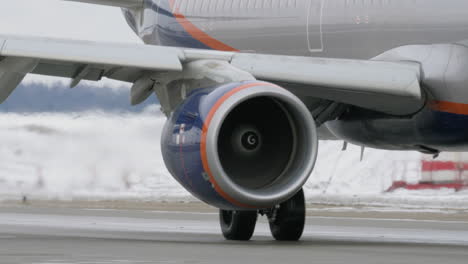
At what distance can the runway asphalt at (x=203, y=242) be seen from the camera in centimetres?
944

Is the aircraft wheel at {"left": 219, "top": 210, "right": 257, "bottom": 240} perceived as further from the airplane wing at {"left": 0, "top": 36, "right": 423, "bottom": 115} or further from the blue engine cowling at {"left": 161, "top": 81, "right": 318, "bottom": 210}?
the blue engine cowling at {"left": 161, "top": 81, "right": 318, "bottom": 210}

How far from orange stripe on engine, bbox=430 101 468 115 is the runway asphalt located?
4.54 ft

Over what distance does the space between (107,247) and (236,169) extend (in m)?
1.48

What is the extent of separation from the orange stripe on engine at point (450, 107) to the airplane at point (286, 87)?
2 cm

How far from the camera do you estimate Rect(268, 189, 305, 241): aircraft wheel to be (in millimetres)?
13438

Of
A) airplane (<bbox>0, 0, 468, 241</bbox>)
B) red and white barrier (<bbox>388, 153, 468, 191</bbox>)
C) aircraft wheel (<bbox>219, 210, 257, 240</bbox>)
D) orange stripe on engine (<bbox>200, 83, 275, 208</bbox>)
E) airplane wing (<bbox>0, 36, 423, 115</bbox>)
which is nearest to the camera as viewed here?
orange stripe on engine (<bbox>200, 83, 275, 208</bbox>)

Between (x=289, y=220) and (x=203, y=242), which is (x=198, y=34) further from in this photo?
(x=203, y=242)

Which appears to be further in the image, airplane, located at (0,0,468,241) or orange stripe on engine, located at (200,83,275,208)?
airplane, located at (0,0,468,241)

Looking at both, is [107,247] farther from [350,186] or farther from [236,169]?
[350,186]

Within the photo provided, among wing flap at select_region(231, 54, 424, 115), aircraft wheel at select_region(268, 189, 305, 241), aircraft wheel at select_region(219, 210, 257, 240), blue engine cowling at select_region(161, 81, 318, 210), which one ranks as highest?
wing flap at select_region(231, 54, 424, 115)

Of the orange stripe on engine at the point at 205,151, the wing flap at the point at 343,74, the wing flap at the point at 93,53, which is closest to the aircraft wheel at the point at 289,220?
the wing flap at the point at 343,74

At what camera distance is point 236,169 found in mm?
11281

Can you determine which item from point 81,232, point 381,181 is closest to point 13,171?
point 81,232

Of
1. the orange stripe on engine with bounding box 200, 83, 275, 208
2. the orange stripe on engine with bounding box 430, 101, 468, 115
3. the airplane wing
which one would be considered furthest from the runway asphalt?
the airplane wing
